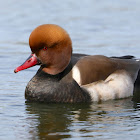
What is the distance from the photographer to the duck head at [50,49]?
7.98 meters

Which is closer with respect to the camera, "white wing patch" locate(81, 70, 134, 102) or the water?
the water

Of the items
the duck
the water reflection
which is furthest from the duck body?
the water reflection

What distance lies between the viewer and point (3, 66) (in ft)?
34.6

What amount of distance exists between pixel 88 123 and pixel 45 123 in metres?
0.56

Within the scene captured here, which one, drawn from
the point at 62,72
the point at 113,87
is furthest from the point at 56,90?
the point at 113,87

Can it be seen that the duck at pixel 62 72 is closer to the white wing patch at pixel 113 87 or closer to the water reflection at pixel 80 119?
the white wing patch at pixel 113 87

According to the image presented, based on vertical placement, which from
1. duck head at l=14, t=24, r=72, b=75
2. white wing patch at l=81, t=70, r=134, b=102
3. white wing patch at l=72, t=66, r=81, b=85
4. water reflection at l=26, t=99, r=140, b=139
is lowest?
water reflection at l=26, t=99, r=140, b=139

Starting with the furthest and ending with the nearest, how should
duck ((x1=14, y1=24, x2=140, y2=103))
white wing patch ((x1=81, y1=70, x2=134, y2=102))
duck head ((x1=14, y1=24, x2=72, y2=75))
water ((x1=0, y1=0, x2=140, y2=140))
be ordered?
white wing patch ((x1=81, y1=70, x2=134, y2=102))
duck ((x1=14, y1=24, x2=140, y2=103))
duck head ((x1=14, y1=24, x2=72, y2=75))
water ((x1=0, y1=0, x2=140, y2=140))

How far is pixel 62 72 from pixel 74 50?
3411 millimetres

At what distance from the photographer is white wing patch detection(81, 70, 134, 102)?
27.7 feet

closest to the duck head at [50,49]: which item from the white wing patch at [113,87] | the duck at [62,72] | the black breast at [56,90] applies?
the duck at [62,72]

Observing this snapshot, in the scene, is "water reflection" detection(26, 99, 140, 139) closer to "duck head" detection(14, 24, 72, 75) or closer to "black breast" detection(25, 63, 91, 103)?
"black breast" detection(25, 63, 91, 103)

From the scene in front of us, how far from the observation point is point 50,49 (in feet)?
26.9

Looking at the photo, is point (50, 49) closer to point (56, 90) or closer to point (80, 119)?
point (56, 90)
